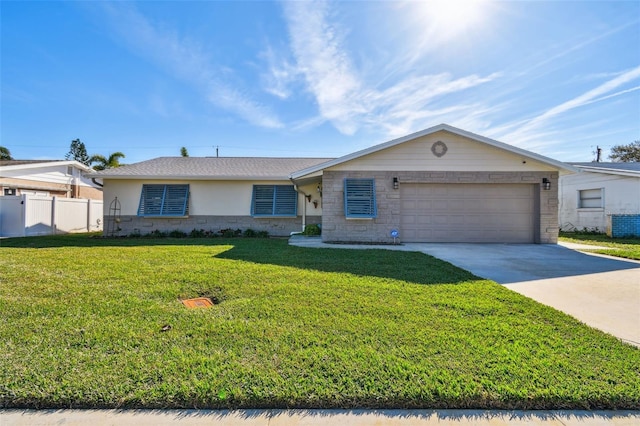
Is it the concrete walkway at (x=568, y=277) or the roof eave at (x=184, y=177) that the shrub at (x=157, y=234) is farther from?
the concrete walkway at (x=568, y=277)

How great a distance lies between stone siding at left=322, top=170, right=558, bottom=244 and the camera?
10203mm

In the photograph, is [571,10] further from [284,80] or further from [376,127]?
[284,80]

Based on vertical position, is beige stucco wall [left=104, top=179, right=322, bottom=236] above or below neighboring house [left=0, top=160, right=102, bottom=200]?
below

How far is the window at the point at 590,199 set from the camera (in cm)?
1505

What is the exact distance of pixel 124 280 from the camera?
195 inches

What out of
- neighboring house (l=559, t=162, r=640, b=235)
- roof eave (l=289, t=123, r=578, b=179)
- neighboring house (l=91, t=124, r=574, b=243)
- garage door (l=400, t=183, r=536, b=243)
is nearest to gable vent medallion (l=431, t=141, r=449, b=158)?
neighboring house (l=91, t=124, r=574, b=243)

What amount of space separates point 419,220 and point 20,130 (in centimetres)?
2353

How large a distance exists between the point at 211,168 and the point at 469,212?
35.7 ft

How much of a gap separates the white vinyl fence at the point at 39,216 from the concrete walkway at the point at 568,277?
16.4 m

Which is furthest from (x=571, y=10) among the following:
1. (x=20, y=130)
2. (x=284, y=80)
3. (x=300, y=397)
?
(x=20, y=130)

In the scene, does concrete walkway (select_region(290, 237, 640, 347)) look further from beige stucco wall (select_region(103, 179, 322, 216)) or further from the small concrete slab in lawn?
beige stucco wall (select_region(103, 179, 322, 216))

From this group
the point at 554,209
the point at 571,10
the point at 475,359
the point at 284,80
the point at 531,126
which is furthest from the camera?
the point at 531,126

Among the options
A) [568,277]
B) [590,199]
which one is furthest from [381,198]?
[590,199]

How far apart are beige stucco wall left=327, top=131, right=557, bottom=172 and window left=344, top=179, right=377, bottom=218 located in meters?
0.52
